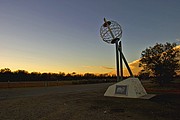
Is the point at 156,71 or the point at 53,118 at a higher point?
the point at 156,71

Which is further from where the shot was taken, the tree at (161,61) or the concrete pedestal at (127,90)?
the tree at (161,61)

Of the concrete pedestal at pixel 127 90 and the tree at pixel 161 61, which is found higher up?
the tree at pixel 161 61

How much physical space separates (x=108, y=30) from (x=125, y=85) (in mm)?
6371

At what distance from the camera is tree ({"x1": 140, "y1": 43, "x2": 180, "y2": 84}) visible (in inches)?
1222

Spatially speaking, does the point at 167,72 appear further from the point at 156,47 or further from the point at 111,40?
the point at 111,40

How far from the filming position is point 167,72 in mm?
30625

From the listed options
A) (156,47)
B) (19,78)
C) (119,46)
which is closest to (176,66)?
(156,47)

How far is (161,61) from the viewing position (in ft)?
105

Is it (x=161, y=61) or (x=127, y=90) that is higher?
(x=161, y=61)

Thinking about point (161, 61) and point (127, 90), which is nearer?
point (127, 90)

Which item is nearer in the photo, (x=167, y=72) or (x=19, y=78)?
(x=167, y=72)

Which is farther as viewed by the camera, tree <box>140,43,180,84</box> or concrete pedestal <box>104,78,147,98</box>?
tree <box>140,43,180,84</box>

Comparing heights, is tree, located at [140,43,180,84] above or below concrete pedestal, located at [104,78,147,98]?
above

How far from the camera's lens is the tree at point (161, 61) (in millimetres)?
31047
